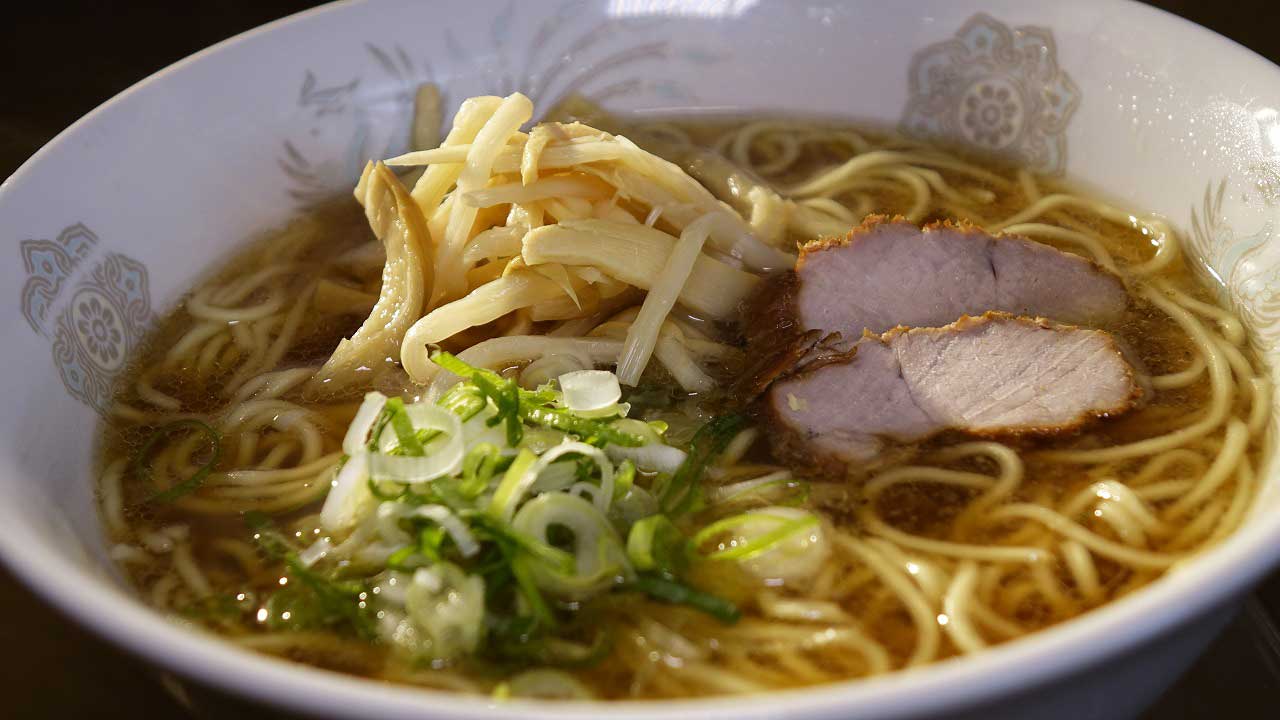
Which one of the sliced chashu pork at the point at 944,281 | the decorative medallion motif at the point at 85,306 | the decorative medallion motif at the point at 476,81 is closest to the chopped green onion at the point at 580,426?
the sliced chashu pork at the point at 944,281

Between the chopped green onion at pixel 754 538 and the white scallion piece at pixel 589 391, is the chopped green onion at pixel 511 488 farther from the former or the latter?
the chopped green onion at pixel 754 538

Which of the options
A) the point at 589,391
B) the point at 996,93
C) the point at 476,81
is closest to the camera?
the point at 589,391

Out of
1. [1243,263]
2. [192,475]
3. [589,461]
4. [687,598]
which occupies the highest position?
[1243,263]

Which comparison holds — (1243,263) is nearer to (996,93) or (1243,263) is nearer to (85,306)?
(996,93)

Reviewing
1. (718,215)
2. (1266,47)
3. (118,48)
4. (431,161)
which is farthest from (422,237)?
(1266,47)

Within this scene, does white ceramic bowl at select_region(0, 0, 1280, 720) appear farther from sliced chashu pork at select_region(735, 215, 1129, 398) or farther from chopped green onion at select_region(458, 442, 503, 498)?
chopped green onion at select_region(458, 442, 503, 498)

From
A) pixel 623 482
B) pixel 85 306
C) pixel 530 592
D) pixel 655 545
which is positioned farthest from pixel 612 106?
pixel 530 592

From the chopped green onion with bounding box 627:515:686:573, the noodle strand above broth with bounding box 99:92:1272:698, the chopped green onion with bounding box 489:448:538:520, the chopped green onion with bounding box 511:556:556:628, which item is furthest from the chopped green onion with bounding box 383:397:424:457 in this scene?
the chopped green onion with bounding box 627:515:686:573
